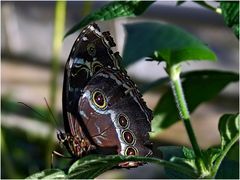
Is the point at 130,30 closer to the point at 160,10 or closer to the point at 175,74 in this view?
the point at 175,74

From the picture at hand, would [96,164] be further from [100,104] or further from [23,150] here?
[23,150]

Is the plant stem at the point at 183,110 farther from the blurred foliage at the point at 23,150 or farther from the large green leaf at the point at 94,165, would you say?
the blurred foliage at the point at 23,150

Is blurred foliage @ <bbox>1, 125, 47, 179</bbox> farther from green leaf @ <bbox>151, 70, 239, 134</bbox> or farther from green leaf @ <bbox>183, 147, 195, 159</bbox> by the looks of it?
green leaf @ <bbox>183, 147, 195, 159</bbox>

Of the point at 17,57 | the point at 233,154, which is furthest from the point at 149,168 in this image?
the point at 233,154

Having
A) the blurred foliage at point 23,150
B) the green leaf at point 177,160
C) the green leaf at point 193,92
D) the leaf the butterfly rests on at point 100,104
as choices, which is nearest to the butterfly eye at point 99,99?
the leaf the butterfly rests on at point 100,104

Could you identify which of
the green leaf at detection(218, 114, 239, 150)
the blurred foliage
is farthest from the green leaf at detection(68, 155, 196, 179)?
the blurred foliage

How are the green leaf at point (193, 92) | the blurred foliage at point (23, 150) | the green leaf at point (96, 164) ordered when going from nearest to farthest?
the green leaf at point (96, 164)
the green leaf at point (193, 92)
the blurred foliage at point (23, 150)
